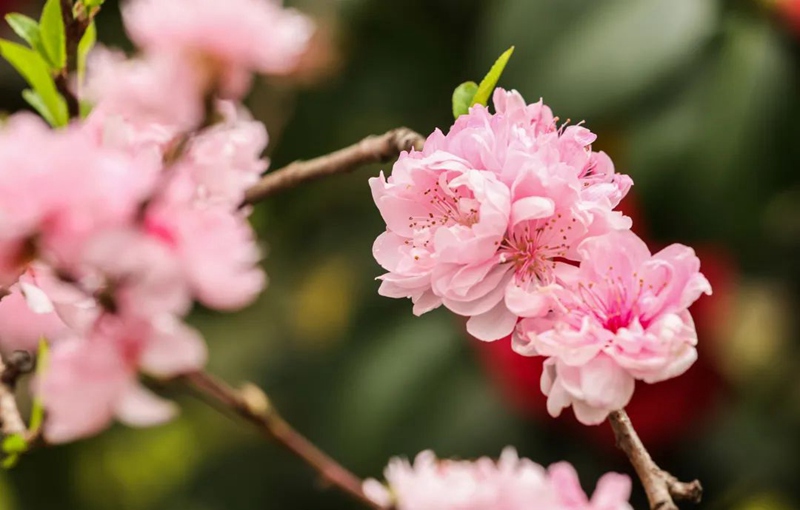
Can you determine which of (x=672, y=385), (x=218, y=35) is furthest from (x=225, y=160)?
(x=672, y=385)

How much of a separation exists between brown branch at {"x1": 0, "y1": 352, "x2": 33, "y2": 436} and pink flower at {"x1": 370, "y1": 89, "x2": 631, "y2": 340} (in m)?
0.10

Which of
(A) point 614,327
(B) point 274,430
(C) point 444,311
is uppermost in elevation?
(A) point 614,327

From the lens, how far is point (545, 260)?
22 cm

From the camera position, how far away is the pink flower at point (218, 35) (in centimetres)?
20

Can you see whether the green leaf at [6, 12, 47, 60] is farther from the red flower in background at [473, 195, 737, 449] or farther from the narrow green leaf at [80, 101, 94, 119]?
the red flower in background at [473, 195, 737, 449]

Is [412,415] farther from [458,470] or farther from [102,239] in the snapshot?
[102,239]

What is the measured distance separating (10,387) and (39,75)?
3.4 inches

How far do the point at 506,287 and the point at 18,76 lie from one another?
793 mm

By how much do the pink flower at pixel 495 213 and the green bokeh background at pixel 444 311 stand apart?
0.54 m

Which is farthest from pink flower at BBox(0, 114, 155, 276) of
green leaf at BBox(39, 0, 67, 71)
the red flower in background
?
the red flower in background

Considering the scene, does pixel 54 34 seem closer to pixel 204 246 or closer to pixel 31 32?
pixel 31 32

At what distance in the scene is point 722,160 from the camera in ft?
2.64

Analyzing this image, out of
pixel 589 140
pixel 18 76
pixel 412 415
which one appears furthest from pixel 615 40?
pixel 589 140

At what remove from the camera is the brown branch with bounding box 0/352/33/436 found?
26 cm
